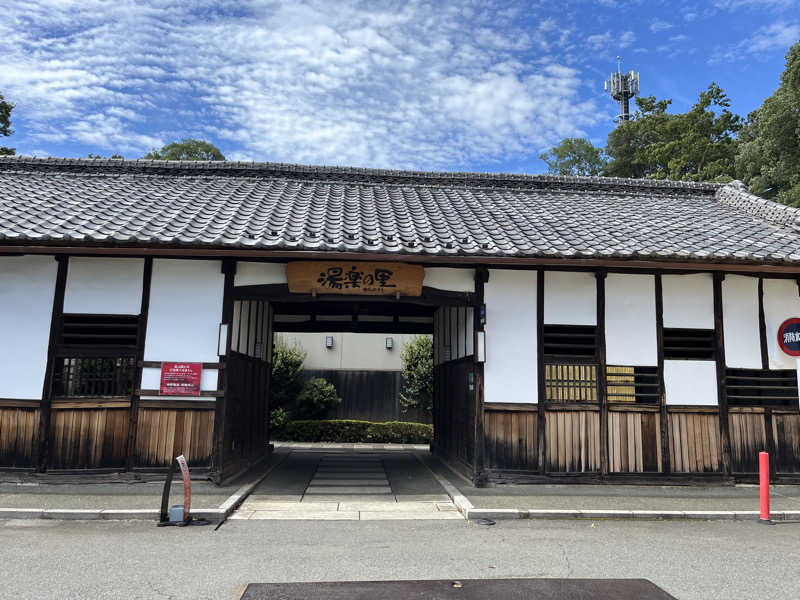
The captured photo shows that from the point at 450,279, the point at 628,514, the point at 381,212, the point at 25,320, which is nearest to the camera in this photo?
the point at 628,514

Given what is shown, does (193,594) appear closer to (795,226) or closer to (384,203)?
(384,203)

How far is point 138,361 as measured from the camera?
9.41 metres

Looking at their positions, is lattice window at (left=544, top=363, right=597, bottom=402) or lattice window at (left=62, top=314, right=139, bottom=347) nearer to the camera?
lattice window at (left=62, top=314, right=139, bottom=347)

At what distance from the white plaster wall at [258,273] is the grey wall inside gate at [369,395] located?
12.1 metres

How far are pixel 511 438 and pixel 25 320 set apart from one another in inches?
329

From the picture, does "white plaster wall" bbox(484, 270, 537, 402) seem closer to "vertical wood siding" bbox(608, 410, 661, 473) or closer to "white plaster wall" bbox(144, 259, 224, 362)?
"vertical wood siding" bbox(608, 410, 661, 473)

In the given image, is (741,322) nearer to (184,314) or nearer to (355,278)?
(355,278)

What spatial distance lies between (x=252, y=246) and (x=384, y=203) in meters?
4.26

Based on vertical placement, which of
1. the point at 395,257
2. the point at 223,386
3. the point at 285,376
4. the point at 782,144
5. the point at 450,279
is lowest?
the point at 223,386

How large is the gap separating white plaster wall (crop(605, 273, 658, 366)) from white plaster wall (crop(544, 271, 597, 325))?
31 centimetres

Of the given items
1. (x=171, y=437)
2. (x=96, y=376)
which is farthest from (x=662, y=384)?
(x=96, y=376)

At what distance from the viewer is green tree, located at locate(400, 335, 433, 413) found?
20234 millimetres

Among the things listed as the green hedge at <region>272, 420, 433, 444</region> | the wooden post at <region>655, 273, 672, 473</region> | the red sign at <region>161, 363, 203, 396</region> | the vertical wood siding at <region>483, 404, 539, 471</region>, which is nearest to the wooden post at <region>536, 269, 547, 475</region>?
the vertical wood siding at <region>483, 404, 539, 471</region>

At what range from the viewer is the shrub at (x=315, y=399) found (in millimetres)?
20359
